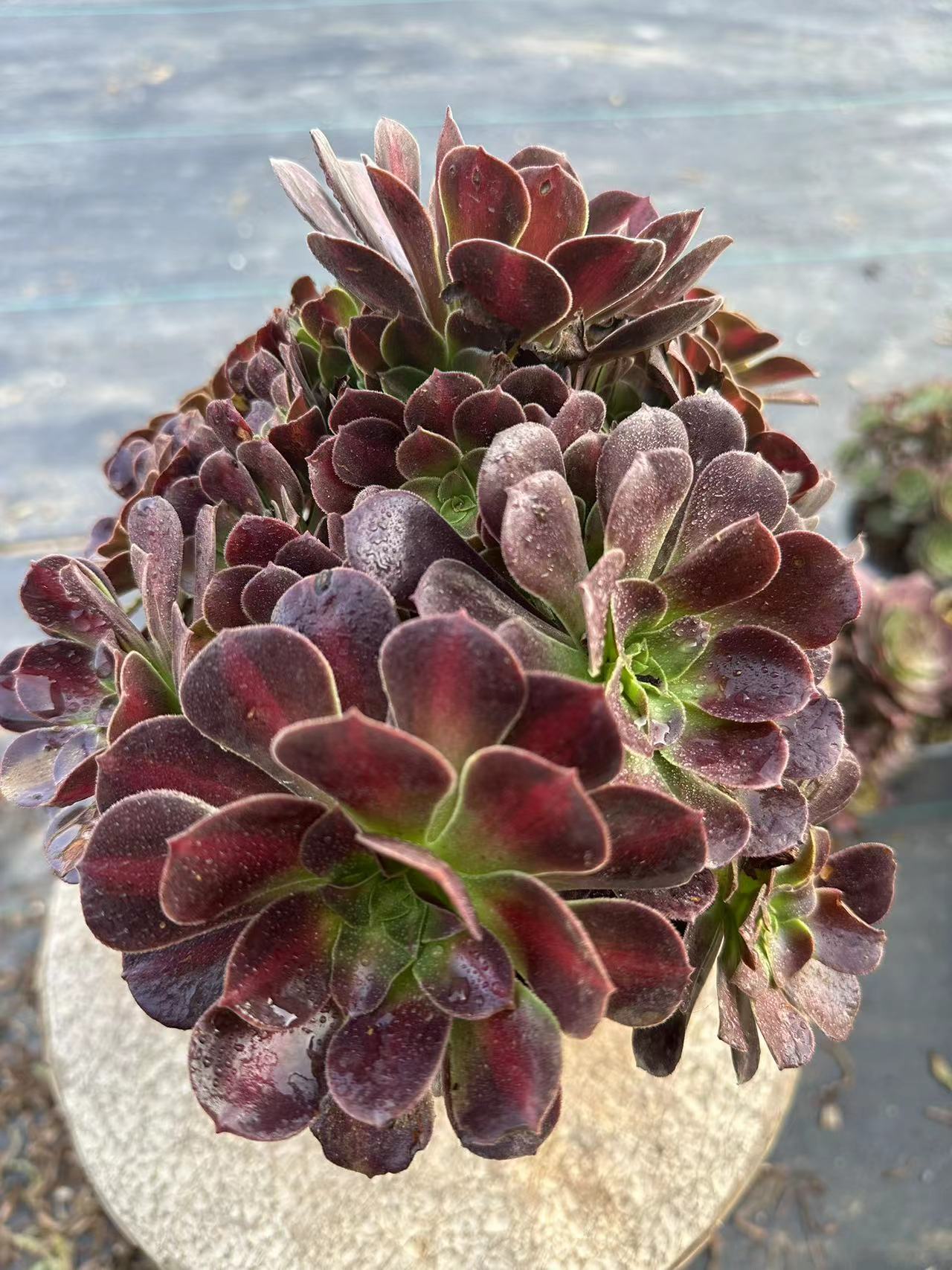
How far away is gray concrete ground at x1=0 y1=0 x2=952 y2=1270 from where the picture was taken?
1547 millimetres

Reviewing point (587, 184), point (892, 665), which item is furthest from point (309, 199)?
point (587, 184)

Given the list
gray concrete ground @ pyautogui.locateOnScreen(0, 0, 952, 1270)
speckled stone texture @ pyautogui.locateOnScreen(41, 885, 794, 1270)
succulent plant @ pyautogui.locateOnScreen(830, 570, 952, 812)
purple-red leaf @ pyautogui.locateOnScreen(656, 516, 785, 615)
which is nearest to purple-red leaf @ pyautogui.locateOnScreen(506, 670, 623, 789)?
purple-red leaf @ pyautogui.locateOnScreen(656, 516, 785, 615)

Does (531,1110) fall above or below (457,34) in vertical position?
below

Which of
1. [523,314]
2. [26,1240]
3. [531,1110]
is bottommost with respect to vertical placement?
[26,1240]

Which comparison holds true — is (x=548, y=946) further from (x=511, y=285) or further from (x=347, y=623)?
(x=511, y=285)

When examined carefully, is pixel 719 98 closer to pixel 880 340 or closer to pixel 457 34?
pixel 457 34

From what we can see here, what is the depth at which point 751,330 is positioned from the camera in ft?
2.27

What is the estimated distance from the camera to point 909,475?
1586 mm

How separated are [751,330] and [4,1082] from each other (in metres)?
1.48

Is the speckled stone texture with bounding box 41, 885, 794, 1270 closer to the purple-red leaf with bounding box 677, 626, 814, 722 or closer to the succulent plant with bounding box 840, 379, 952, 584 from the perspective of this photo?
the purple-red leaf with bounding box 677, 626, 814, 722

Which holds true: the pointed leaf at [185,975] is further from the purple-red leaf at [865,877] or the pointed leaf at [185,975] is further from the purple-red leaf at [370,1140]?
the purple-red leaf at [865,877]

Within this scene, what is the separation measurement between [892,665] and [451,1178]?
1.02 m

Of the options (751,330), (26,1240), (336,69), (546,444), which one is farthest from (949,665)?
(336,69)

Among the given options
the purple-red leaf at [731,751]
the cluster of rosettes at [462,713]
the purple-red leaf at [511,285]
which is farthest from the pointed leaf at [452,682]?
the purple-red leaf at [511,285]
